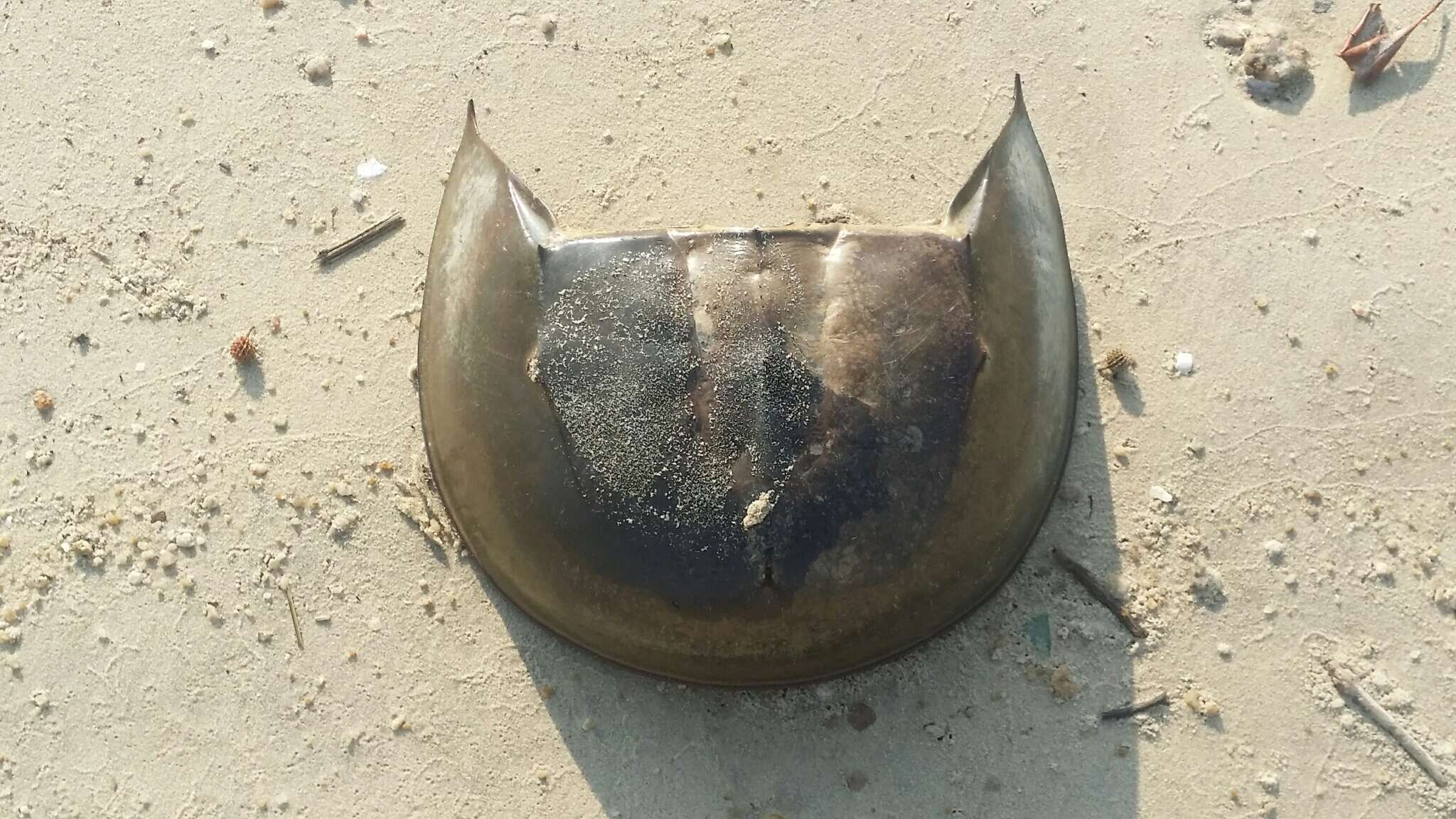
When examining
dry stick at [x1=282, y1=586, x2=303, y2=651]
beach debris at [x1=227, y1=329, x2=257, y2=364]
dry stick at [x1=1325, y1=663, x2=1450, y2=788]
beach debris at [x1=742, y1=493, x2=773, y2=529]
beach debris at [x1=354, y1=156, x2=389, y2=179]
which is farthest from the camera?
beach debris at [x1=354, y1=156, x2=389, y2=179]

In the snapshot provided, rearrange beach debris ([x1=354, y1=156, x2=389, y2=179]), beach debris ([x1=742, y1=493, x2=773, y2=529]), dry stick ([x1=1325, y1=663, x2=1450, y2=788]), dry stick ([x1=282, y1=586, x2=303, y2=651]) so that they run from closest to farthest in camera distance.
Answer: beach debris ([x1=742, y1=493, x2=773, y2=529]), dry stick ([x1=1325, y1=663, x2=1450, y2=788]), dry stick ([x1=282, y1=586, x2=303, y2=651]), beach debris ([x1=354, y1=156, x2=389, y2=179])

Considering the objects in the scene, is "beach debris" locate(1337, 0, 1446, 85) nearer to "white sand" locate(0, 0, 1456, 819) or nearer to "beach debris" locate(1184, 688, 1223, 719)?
"white sand" locate(0, 0, 1456, 819)

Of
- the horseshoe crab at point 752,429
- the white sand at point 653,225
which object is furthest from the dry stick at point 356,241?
the horseshoe crab at point 752,429

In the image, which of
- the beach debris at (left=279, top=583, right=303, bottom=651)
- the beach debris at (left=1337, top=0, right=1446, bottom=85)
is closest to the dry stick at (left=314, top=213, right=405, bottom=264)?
the beach debris at (left=279, top=583, right=303, bottom=651)

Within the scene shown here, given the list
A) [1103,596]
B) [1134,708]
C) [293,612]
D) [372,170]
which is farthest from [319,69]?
[1134,708]

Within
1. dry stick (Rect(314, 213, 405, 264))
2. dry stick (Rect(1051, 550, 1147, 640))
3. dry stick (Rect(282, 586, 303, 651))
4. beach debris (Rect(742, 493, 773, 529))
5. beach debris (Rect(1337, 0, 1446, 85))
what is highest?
beach debris (Rect(1337, 0, 1446, 85))

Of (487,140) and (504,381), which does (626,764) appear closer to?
(504,381)

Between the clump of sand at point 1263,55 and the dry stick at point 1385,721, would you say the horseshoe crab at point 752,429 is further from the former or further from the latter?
the clump of sand at point 1263,55
